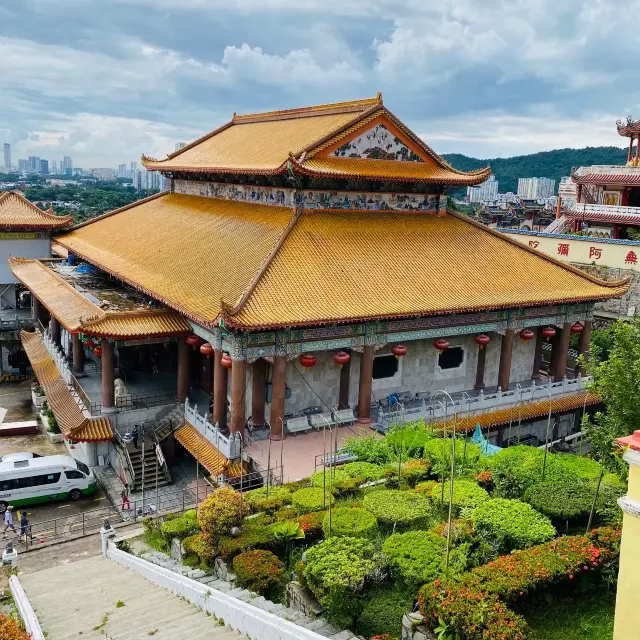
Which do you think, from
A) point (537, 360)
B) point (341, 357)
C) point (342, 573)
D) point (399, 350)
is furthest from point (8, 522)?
point (537, 360)

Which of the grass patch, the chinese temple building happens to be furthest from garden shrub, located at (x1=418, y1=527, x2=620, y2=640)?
the chinese temple building

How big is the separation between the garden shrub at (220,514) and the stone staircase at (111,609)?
1.53 m

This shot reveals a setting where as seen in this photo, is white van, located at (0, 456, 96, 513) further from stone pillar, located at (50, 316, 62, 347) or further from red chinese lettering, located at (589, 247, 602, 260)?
red chinese lettering, located at (589, 247, 602, 260)

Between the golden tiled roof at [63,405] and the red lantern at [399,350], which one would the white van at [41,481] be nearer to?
the golden tiled roof at [63,405]

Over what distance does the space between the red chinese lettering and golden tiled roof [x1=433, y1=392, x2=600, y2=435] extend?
1192cm

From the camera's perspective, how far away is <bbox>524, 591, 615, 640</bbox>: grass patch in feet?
35.1

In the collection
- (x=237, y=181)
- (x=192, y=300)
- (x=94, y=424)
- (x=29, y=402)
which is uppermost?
(x=237, y=181)

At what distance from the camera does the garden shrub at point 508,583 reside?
384 inches

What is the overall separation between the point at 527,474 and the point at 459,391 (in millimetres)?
11002

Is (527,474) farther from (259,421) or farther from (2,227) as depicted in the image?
(2,227)

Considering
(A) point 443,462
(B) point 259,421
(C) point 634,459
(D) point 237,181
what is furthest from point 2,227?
(C) point 634,459

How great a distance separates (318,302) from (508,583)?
12.0 meters

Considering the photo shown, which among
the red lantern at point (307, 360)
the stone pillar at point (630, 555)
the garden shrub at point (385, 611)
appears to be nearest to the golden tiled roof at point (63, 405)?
the red lantern at point (307, 360)

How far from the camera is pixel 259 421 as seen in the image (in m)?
22.5
